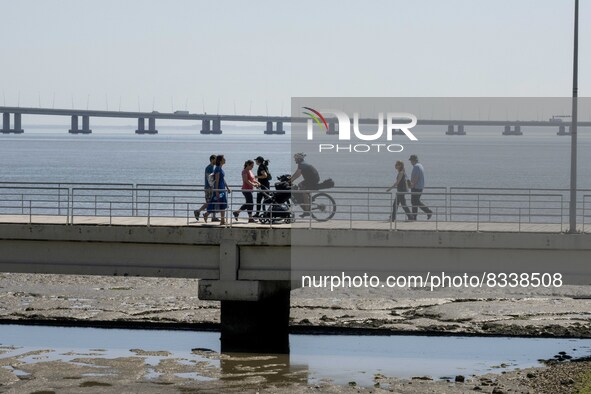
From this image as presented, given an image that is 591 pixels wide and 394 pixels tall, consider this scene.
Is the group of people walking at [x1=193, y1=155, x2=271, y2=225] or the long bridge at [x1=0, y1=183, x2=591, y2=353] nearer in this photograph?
the long bridge at [x1=0, y1=183, x2=591, y2=353]

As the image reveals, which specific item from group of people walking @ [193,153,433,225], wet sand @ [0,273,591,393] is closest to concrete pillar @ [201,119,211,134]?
wet sand @ [0,273,591,393]

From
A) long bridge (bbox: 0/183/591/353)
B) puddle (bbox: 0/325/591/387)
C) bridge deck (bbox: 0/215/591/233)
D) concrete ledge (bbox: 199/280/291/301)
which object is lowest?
puddle (bbox: 0/325/591/387)

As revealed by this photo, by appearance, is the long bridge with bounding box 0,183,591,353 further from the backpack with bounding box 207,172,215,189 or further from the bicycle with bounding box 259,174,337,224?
the backpack with bounding box 207,172,215,189

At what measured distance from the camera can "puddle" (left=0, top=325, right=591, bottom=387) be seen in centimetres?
2348

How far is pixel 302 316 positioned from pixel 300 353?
4.59m

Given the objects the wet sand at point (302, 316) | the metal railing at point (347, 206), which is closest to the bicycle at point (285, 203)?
the metal railing at point (347, 206)

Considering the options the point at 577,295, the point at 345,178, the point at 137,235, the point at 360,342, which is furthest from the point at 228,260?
the point at 345,178

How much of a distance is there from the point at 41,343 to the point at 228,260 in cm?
478

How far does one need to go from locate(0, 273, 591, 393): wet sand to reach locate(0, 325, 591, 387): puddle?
1.15 ft

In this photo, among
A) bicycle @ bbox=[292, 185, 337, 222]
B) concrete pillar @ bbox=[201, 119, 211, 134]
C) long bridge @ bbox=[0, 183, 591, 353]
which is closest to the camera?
long bridge @ bbox=[0, 183, 591, 353]

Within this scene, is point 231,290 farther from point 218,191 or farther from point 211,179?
point 211,179

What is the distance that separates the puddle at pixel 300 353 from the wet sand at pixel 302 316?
1.15 ft

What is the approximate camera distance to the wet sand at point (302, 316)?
2206 cm

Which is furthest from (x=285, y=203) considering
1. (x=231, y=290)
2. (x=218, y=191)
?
(x=231, y=290)
